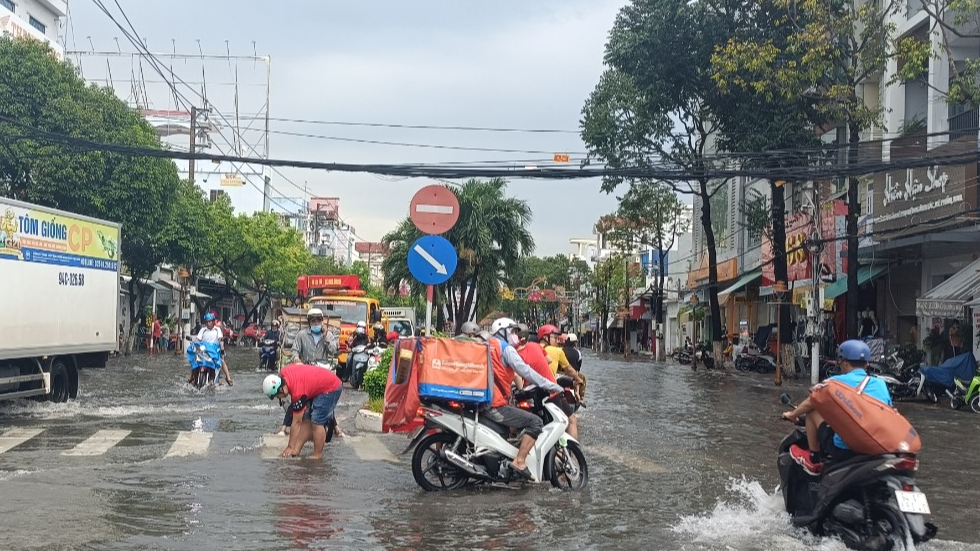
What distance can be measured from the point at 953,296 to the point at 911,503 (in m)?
18.9

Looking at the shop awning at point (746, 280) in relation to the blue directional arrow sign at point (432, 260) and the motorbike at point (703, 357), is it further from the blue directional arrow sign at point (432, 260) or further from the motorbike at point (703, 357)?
the blue directional arrow sign at point (432, 260)

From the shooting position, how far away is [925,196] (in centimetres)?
2705

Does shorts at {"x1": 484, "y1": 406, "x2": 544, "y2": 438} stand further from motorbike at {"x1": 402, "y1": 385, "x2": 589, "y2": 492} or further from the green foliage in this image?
the green foliage

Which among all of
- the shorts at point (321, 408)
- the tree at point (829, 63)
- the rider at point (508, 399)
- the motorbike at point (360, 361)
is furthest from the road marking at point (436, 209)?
the tree at point (829, 63)

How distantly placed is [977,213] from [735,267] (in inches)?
1083

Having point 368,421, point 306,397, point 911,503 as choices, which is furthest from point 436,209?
point 911,503

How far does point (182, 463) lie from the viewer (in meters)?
Result: 11.8

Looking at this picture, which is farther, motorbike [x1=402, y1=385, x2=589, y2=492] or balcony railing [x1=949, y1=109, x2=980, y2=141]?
balcony railing [x1=949, y1=109, x2=980, y2=141]

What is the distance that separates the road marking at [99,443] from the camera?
1293cm

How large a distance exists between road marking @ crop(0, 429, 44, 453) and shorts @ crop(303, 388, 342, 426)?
3789mm

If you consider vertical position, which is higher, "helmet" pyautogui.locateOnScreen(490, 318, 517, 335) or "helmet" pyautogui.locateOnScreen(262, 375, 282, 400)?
"helmet" pyautogui.locateOnScreen(490, 318, 517, 335)

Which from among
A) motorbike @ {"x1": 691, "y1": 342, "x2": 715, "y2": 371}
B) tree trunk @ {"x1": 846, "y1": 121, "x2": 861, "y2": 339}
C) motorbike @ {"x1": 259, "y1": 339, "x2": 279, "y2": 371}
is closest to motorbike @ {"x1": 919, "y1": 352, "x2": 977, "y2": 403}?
tree trunk @ {"x1": 846, "y1": 121, "x2": 861, "y2": 339}

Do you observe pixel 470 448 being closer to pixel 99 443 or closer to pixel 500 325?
pixel 500 325

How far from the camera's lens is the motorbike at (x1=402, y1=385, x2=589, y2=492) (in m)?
9.88
